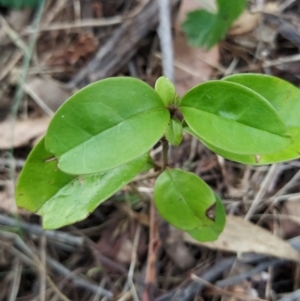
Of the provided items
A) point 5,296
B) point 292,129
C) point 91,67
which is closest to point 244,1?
point 91,67

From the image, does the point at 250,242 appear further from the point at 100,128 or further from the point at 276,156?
the point at 100,128

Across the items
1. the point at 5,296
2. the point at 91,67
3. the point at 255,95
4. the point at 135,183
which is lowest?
the point at 5,296

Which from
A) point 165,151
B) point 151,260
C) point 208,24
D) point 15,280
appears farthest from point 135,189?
point 208,24

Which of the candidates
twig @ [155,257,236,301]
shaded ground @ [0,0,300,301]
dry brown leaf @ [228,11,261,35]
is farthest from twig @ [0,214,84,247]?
dry brown leaf @ [228,11,261,35]

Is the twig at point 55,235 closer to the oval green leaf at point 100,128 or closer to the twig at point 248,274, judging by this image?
the twig at point 248,274

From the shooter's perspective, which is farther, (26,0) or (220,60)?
(26,0)

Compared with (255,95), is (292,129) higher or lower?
lower

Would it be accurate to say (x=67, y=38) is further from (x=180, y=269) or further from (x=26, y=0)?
(x=180, y=269)
